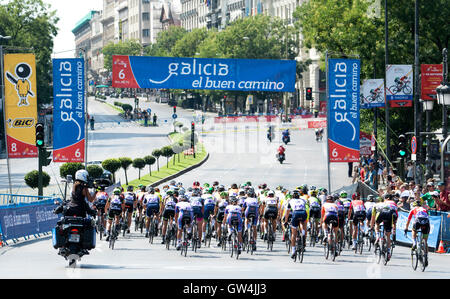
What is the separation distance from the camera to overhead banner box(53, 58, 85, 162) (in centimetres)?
3231

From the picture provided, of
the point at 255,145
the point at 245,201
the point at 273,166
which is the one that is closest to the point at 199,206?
the point at 245,201

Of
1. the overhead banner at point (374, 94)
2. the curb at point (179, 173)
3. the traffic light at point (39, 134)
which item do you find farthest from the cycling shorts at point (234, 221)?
the curb at point (179, 173)

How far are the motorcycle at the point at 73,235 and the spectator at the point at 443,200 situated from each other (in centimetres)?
1161

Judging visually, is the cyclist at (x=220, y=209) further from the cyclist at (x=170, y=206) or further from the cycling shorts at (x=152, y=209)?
the cycling shorts at (x=152, y=209)

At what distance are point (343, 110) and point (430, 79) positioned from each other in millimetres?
5552

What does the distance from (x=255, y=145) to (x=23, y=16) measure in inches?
1072

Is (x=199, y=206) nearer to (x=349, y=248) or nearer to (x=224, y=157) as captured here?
(x=349, y=248)

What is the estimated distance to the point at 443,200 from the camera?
85.7 ft

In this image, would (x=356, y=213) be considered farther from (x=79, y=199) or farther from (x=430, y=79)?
(x=430, y=79)

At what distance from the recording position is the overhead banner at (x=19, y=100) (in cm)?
3173

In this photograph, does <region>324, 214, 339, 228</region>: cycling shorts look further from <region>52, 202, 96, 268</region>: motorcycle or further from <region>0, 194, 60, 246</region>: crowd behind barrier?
<region>0, 194, 60, 246</region>: crowd behind barrier

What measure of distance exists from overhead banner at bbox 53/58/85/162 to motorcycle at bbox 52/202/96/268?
49.1 feet

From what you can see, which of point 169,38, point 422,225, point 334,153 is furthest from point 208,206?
point 169,38
